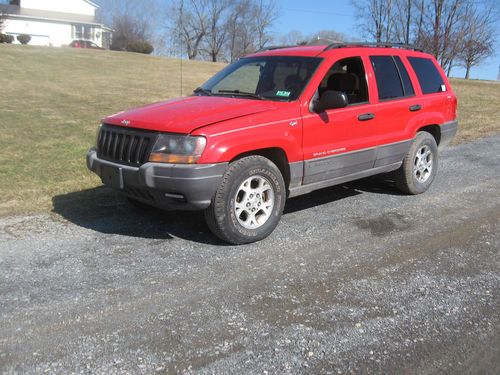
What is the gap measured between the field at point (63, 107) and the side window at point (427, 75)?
4.53 meters

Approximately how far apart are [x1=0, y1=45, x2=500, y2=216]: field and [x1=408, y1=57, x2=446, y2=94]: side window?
4.53m

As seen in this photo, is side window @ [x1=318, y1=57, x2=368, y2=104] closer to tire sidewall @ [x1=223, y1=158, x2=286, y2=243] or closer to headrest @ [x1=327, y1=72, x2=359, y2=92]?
headrest @ [x1=327, y1=72, x2=359, y2=92]

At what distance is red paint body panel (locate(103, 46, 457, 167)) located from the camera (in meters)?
4.44

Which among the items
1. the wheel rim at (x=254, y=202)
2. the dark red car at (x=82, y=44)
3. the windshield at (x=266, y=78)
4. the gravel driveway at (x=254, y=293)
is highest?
the dark red car at (x=82, y=44)

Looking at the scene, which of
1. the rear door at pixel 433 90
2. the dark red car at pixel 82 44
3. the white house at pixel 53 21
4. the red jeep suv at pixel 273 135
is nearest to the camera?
the red jeep suv at pixel 273 135

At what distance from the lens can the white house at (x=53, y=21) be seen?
185ft

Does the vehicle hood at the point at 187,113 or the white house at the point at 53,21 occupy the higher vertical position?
the white house at the point at 53,21

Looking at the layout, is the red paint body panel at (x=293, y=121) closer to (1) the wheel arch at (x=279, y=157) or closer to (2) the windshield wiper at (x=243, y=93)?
(1) the wheel arch at (x=279, y=157)

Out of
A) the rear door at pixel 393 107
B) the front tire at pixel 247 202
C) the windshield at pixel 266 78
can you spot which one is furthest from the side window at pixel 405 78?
the front tire at pixel 247 202

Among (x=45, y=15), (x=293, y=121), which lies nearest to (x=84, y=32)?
(x=45, y=15)

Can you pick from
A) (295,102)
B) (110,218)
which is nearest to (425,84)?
(295,102)

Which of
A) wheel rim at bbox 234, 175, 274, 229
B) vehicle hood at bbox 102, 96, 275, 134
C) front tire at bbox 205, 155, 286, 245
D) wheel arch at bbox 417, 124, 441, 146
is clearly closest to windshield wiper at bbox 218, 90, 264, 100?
vehicle hood at bbox 102, 96, 275, 134

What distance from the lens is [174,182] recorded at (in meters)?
4.29

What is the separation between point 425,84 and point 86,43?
5774cm
